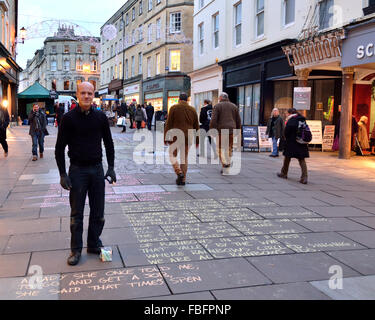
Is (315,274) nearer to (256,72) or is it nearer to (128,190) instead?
(128,190)

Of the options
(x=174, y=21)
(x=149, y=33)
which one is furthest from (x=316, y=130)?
(x=149, y=33)

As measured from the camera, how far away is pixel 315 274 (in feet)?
12.7

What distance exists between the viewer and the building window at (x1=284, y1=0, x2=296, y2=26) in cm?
1620

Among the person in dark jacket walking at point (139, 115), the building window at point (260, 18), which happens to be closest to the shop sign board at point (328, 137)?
the building window at point (260, 18)

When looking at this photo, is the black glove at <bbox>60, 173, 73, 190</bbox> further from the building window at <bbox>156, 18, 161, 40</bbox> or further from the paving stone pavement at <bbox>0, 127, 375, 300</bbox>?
the building window at <bbox>156, 18, 161, 40</bbox>

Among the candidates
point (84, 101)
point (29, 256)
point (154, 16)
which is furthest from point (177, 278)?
point (154, 16)

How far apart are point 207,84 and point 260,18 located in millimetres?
7429

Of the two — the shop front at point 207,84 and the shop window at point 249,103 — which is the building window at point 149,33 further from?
the shop window at point 249,103

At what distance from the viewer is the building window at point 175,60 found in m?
32.8

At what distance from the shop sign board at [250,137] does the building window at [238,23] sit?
21.9 ft

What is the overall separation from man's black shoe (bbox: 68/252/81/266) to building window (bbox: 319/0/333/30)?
12798 millimetres

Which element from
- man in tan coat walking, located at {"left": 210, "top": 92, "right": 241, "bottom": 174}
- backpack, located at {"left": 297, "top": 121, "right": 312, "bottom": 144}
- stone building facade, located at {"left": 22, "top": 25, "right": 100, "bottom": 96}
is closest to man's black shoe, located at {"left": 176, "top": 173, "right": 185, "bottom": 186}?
man in tan coat walking, located at {"left": 210, "top": 92, "right": 241, "bottom": 174}

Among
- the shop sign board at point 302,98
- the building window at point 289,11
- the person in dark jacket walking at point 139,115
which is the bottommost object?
the person in dark jacket walking at point 139,115

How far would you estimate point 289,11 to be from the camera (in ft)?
54.1
